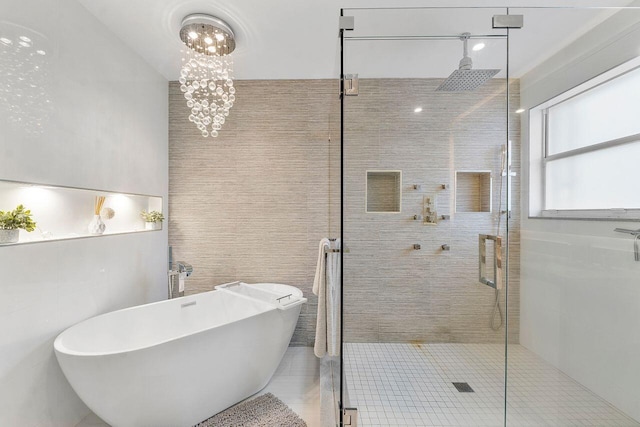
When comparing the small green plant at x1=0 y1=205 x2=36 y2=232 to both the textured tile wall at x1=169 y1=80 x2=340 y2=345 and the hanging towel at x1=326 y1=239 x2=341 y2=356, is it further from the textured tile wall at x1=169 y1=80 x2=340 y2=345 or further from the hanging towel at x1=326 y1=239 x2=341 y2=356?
the hanging towel at x1=326 y1=239 x2=341 y2=356

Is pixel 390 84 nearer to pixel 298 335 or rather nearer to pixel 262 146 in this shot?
pixel 262 146

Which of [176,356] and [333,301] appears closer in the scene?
[176,356]

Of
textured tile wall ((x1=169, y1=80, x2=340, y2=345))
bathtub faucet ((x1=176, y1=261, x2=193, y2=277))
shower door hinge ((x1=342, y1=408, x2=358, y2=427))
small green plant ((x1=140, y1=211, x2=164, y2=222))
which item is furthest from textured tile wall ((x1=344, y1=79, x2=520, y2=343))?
small green plant ((x1=140, y1=211, x2=164, y2=222))

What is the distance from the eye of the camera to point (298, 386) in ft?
6.21

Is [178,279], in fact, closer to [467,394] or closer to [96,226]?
[96,226]

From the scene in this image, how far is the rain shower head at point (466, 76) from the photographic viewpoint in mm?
1490

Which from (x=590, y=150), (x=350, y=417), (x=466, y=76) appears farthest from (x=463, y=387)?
(x=466, y=76)

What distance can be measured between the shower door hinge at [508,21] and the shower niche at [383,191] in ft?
3.41

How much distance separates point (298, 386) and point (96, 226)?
6.06 feet

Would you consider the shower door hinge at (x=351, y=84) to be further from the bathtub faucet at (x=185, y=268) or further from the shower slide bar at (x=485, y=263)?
the bathtub faucet at (x=185, y=268)

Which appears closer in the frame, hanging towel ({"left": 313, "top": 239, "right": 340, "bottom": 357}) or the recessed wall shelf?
the recessed wall shelf

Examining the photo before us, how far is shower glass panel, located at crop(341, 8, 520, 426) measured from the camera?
1.47 meters

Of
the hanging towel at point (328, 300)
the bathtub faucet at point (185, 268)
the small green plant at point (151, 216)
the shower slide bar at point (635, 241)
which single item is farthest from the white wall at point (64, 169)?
the shower slide bar at point (635, 241)

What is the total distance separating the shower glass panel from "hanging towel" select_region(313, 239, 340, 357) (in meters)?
0.18
